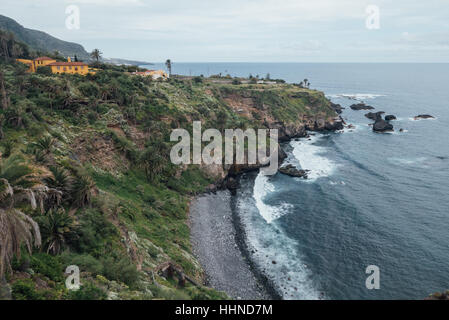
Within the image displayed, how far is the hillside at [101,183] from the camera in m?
14.9

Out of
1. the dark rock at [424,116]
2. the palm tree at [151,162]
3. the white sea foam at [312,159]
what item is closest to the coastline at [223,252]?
the palm tree at [151,162]

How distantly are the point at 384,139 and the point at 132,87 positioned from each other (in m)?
85.6

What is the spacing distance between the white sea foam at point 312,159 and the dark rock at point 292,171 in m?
1.66

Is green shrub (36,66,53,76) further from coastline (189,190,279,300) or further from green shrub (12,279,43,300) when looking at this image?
green shrub (12,279,43,300)

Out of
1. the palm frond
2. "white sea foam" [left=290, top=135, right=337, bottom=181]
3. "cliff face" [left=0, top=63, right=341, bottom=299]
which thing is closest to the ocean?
"white sea foam" [left=290, top=135, right=337, bottom=181]

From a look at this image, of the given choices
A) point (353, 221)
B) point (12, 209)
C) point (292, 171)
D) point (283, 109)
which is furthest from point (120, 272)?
point (283, 109)

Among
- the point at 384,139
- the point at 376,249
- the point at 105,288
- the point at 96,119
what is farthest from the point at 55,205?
the point at 384,139

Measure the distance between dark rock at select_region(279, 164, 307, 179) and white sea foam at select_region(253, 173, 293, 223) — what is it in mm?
6177

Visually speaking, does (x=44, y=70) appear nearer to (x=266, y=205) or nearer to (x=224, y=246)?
(x=224, y=246)

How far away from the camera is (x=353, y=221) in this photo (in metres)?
46.2

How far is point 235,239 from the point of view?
41469 mm

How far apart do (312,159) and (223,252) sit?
49.4 metres

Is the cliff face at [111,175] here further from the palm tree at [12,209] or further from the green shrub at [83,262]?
the palm tree at [12,209]

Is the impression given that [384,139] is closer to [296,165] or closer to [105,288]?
[296,165]
